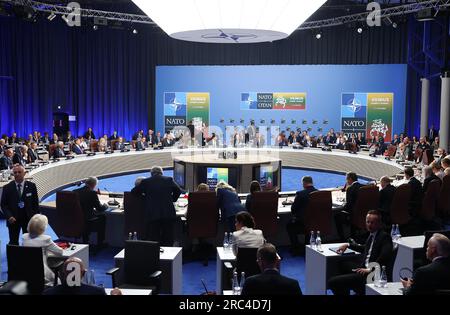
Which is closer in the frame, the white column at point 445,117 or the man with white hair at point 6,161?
the man with white hair at point 6,161

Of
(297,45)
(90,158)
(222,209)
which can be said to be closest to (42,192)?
(90,158)

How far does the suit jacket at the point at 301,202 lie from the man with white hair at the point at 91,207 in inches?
116

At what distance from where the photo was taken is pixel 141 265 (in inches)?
199

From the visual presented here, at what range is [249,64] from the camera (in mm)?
22172

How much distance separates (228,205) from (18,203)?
293 cm

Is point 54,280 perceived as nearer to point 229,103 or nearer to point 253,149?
point 253,149

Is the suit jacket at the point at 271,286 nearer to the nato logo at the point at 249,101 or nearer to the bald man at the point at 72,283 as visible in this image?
the bald man at the point at 72,283

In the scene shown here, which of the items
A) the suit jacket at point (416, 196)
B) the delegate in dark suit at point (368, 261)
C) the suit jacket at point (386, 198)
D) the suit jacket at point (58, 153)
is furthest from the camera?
the suit jacket at point (58, 153)

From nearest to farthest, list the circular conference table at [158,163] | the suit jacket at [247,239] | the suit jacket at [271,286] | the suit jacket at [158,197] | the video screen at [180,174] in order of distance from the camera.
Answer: the suit jacket at [271,286] → the suit jacket at [247,239] → the suit jacket at [158,197] → the circular conference table at [158,163] → the video screen at [180,174]

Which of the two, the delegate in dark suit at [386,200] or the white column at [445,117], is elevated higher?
the white column at [445,117]

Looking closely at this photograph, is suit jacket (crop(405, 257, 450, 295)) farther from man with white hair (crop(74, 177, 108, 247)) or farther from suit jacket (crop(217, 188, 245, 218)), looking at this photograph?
man with white hair (crop(74, 177, 108, 247))

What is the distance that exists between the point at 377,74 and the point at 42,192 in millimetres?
14494

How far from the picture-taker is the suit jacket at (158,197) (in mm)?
7164

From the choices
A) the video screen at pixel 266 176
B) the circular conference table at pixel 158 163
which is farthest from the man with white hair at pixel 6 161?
the video screen at pixel 266 176
